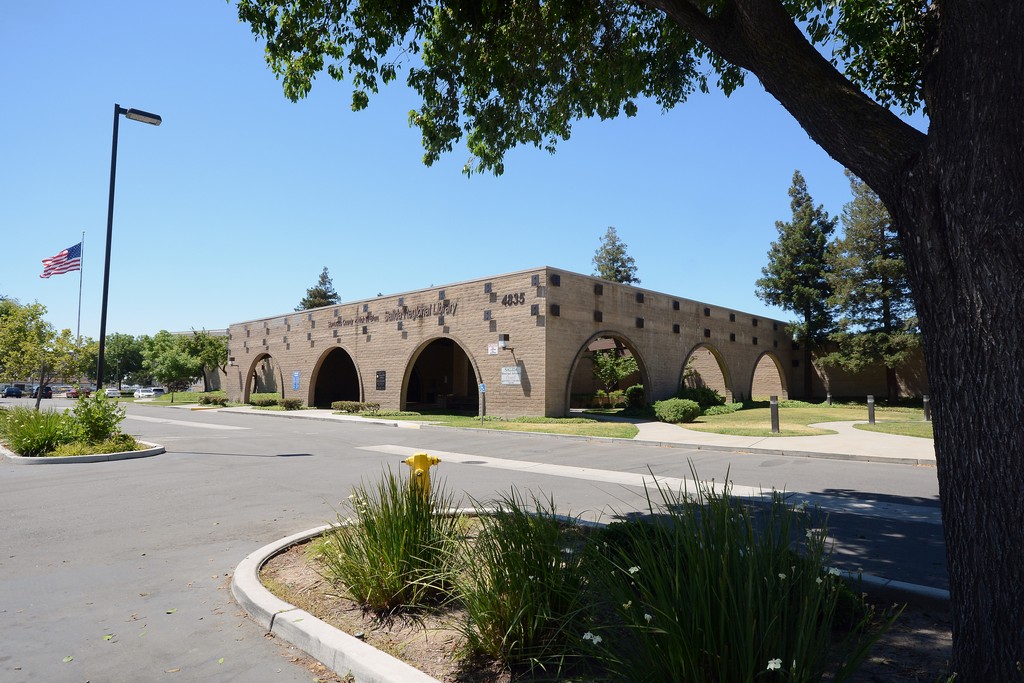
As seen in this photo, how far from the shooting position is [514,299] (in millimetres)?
26281

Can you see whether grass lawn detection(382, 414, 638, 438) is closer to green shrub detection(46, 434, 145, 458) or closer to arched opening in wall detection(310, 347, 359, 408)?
green shrub detection(46, 434, 145, 458)

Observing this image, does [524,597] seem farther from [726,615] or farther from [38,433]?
[38,433]

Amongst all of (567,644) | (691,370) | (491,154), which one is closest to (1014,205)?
(567,644)

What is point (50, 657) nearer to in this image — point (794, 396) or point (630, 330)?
point (630, 330)

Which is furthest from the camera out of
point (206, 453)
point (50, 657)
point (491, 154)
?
point (206, 453)

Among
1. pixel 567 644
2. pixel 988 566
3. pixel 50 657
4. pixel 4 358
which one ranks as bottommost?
pixel 50 657

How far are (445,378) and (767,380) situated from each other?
22.4m

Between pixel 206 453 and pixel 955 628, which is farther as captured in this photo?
pixel 206 453

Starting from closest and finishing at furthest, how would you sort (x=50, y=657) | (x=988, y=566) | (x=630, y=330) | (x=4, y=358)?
(x=988, y=566), (x=50, y=657), (x=4, y=358), (x=630, y=330)

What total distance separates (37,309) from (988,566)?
110 ft

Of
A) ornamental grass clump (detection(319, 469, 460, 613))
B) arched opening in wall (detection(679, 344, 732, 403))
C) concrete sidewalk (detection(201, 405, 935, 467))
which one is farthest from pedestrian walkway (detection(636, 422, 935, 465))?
arched opening in wall (detection(679, 344, 732, 403))

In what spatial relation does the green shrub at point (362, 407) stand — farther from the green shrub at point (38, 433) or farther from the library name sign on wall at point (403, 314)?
the green shrub at point (38, 433)

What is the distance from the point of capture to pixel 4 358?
1008 inches

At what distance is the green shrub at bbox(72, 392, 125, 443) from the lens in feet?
46.3
